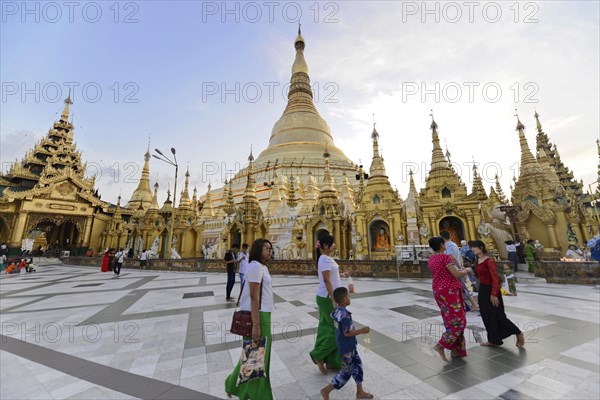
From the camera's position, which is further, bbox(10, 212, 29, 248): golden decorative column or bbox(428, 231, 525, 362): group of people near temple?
bbox(10, 212, 29, 248): golden decorative column

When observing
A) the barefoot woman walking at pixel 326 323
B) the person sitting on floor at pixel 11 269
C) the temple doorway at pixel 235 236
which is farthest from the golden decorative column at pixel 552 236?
the person sitting on floor at pixel 11 269

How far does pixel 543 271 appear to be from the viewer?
34.3ft

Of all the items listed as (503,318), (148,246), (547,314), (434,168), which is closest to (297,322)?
(503,318)

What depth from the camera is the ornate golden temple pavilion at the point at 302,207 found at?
60.4 feet

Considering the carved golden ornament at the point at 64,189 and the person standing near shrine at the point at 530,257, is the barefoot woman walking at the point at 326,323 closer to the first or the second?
the person standing near shrine at the point at 530,257

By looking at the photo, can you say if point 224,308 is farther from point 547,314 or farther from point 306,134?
point 306,134

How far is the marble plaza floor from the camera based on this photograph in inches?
108

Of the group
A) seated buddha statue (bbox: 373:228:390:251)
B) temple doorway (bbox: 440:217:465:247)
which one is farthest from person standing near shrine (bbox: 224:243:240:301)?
temple doorway (bbox: 440:217:465:247)

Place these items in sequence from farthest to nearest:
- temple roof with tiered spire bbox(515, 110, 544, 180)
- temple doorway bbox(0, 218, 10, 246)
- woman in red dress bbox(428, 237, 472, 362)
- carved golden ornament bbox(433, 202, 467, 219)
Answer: temple doorway bbox(0, 218, 10, 246) → temple roof with tiered spire bbox(515, 110, 544, 180) → carved golden ornament bbox(433, 202, 467, 219) → woman in red dress bbox(428, 237, 472, 362)

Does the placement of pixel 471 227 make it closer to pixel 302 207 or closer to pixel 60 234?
pixel 302 207

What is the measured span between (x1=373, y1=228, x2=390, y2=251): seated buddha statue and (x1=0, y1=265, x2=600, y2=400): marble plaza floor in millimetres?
11873

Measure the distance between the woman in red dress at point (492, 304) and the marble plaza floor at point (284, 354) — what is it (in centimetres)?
17

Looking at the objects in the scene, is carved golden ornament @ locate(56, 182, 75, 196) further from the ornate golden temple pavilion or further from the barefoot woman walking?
the barefoot woman walking

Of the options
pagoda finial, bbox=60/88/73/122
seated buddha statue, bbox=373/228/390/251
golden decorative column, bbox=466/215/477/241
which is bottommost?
seated buddha statue, bbox=373/228/390/251
